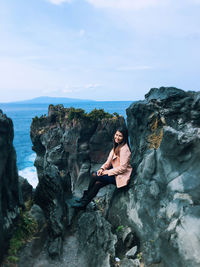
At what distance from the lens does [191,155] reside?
638cm

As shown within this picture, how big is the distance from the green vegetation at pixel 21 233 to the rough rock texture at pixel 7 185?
27 cm

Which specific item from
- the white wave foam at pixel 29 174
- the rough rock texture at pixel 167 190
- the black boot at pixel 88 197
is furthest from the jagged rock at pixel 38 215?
the white wave foam at pixel 29 174

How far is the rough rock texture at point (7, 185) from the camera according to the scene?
721 centimetres

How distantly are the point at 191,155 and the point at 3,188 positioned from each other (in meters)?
5.98

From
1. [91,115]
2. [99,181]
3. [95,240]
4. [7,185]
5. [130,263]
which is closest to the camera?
[130,263]

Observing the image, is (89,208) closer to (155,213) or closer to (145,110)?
(155,213)

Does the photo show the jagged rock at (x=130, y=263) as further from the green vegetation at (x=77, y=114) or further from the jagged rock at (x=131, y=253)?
the green vegetation at (x=77, y=114)

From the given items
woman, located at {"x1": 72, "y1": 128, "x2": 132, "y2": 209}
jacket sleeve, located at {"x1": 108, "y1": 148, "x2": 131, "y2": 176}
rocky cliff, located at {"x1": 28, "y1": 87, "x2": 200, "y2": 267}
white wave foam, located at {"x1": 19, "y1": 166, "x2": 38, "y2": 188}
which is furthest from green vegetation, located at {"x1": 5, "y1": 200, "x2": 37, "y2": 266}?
white wave foam, located at {"x1": 19, "y1": 166, "x2": 38, "y2": 188}

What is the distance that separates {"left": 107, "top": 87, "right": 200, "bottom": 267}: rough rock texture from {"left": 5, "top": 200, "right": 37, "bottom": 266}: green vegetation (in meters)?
2.90

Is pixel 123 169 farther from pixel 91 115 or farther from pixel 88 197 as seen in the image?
pixel 91 115

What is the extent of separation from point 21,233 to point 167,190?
520cm

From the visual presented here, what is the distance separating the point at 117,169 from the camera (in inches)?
314

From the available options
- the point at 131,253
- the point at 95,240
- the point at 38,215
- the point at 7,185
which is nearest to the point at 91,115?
the point at 38,215

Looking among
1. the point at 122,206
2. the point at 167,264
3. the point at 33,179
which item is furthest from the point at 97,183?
the point at 33,179
